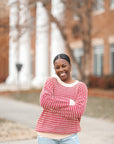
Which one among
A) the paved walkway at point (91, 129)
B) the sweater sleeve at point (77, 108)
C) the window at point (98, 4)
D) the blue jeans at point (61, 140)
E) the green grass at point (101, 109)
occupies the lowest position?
the green grass at point (101, 109)

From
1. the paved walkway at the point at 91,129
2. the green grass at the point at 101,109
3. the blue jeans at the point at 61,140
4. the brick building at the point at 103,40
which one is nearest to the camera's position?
the blue jeans at the point at 61,140

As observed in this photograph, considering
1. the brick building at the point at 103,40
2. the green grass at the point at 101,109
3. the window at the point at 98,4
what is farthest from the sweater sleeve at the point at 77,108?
the brick building at the point at 103,40

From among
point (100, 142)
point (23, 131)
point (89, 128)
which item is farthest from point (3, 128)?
point (100, 142)

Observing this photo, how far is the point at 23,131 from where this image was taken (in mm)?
8023

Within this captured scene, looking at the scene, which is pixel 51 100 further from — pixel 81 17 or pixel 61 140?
pixel 81 17

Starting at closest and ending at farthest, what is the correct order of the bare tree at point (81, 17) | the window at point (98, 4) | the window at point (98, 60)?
the bare tree at point (81, 17) < the window at point (98, 4) < the window at point (98, 60)

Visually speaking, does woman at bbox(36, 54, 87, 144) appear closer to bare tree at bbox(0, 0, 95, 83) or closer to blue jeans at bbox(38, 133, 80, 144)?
blue jeans at bbox(38, 133, 80, 144)

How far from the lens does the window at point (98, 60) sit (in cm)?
2488

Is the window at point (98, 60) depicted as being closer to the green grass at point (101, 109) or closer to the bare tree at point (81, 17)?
the bare tree at point (81, 17)

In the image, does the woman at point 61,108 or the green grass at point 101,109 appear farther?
the green grass at point 101,109

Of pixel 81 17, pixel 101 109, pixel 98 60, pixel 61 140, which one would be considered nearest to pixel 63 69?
pixel 61 140

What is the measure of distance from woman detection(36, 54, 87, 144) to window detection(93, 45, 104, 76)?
71.1 ft

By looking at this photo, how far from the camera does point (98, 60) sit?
25172mm

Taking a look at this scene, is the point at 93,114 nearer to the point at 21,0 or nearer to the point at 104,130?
the point at 104,130
